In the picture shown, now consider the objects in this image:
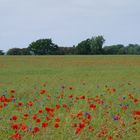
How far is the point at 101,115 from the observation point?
6812mm

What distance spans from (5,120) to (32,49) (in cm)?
8243

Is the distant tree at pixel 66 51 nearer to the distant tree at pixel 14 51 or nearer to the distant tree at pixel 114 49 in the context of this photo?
the distant tree at pixel 114 49

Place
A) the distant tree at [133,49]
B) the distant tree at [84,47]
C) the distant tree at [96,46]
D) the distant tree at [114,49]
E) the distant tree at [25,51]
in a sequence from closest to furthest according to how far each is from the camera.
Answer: the distant tree at [25,51]
the distant tree at [114,49]
the distant tree at [84,47]
the distant tree at [96,46]
the distant tree at [133,49]

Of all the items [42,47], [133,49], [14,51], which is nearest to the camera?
[14,51]

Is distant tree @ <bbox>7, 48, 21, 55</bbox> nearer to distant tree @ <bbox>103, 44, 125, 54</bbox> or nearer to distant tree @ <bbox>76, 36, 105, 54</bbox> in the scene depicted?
distant tree @ <bbox>76, 36, 105, 54</bbox>

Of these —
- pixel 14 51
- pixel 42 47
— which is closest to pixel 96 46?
pixel 42 47

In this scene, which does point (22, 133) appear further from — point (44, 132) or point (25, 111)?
point (25, 111)

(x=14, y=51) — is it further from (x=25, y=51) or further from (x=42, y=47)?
(x=42, y=47)

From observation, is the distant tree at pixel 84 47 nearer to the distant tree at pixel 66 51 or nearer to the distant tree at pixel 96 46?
the distant tree at pixel 96 46

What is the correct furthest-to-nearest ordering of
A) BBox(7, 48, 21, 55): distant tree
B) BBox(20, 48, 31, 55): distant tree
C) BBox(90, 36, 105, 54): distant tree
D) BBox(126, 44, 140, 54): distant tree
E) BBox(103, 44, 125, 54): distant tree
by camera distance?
BBox(126, 44, 140, 54): distant tree
BBox(90, 36, 105, 54): distant tree
BBox(103, 44, 125, 54): distant tree
BBox(20, 48, 31, 55): distant tree
BBox(7, 48, 21, 55): distant tree

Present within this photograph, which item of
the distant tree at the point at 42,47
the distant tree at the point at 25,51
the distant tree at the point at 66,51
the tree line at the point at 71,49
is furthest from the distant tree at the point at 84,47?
the distant tree at the point at 25,51

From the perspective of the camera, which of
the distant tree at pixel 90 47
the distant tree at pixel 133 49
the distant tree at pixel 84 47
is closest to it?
the distant tree at pixel 84 47

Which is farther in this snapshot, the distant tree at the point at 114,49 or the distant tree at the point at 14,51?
the distant tree at the point at 114,49

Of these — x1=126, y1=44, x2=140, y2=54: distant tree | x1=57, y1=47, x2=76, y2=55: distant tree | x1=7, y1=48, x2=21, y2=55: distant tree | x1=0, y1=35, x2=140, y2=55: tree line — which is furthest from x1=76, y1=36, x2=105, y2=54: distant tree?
x1=7, y1=48, x2=21, y2=55: distant tree
